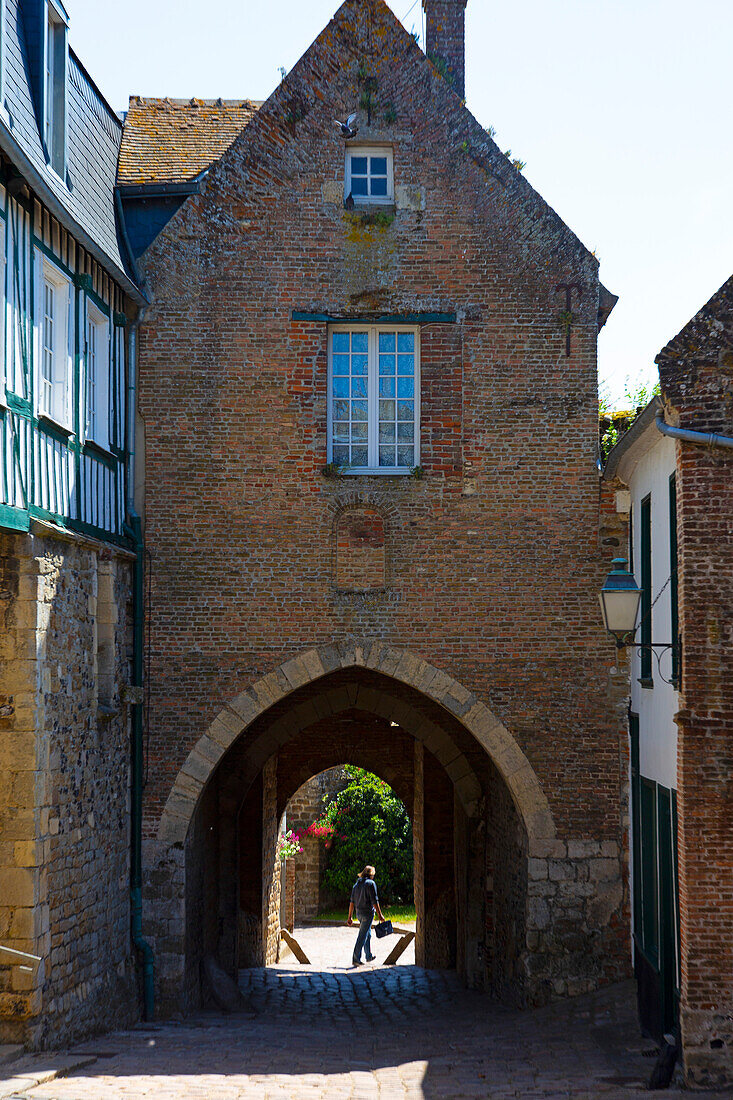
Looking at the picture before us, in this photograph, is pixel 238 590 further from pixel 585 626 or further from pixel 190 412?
pixel 585 626

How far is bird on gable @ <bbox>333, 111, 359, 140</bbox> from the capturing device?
11.1 meters

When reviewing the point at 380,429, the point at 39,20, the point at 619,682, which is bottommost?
the point at 619,682

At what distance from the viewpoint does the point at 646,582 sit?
985 cm

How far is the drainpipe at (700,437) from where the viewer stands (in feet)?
25.7

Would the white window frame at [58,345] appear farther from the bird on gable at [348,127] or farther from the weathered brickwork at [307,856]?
the weathered brickwork at [307,856]

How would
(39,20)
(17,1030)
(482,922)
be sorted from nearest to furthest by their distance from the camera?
(17,1030), (39,20), (482,922)

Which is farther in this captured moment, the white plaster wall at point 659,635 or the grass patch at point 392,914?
the grass patch at point 392,914

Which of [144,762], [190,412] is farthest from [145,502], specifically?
[144,762]

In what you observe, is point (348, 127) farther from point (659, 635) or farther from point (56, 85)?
point (659, 635)

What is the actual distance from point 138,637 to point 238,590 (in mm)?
1038

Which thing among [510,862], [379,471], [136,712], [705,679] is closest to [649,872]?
[510,862]

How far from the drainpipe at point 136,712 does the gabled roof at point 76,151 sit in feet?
2.87

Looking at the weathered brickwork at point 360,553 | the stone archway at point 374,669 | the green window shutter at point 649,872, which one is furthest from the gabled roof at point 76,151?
the green window shutter at point 649,872

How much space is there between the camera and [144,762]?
1069cm
